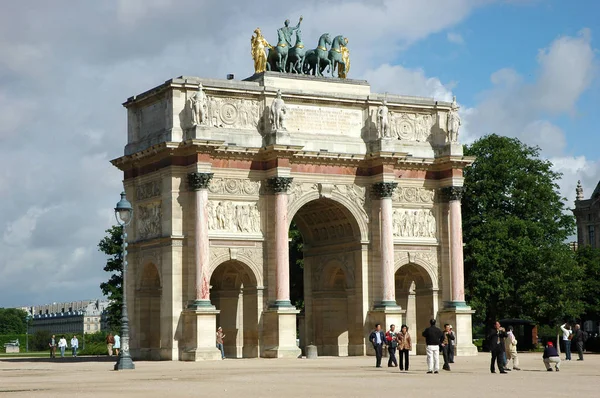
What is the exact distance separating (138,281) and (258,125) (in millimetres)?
9246

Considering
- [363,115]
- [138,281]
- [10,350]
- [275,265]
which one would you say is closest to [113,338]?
[138,281]

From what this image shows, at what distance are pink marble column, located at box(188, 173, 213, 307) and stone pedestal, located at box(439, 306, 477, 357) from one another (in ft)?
41.9

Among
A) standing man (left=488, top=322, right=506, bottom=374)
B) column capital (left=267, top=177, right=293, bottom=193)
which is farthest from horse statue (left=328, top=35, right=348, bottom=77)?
standing man (left=488, top=322, right=506, bottom=374)

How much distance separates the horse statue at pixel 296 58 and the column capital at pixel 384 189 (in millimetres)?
6760

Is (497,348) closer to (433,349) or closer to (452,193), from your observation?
(433,349)

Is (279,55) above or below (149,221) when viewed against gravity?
above

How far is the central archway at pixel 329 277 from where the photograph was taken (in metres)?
59.6

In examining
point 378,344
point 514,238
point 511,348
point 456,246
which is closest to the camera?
point 511,348

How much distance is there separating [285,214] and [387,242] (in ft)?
18.4

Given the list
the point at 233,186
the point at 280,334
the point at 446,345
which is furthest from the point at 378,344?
the point at 233,186

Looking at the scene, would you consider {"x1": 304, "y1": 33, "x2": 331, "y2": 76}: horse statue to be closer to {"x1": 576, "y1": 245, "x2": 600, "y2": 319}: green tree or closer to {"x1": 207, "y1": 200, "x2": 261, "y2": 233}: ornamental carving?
{"x1": 207, "y1": 200, "x2": 261, "y2": 233}: ornamental carving

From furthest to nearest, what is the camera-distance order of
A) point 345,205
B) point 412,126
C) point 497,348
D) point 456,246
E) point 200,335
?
point 412,126, point 456,246, point 345,205, point 200,335, point 497,348

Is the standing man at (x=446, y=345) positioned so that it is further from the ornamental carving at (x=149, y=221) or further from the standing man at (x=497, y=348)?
the ornamental carving at (x=149, y=221)

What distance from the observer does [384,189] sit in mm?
58281
